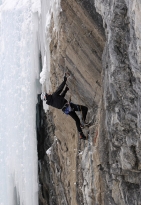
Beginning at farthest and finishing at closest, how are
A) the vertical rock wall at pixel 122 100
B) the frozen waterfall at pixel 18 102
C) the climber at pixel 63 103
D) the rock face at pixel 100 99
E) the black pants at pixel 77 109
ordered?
the frozen waterfall at pixel 18 102, the black pants at pixel 77 109, the climber at pixel 63 103, the rock face at pixel 100 99, the vertical rock wall at pixel 122 100

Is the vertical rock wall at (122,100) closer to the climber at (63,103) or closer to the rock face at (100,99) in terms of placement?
the rock face at (100,99)

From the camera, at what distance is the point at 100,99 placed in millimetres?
5684

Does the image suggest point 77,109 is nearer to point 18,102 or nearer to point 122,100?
point 122,100

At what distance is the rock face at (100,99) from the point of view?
427 cm

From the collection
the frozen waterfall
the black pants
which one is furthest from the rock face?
the frozen waterfall

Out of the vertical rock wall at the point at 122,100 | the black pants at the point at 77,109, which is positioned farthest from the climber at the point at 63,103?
the vertical rock wall at the point at 122,100

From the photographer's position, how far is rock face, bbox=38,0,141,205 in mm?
4273

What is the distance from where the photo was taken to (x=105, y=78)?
489cm

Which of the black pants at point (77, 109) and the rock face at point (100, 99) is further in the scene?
the black pants at point (77, 109)

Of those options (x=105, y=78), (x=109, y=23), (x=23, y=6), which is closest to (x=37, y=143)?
(x=23, y=6)

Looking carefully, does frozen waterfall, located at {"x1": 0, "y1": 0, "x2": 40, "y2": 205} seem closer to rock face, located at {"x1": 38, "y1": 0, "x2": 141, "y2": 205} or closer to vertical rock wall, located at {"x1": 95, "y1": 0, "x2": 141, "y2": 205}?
rock face, located at {"x1": 38, "y1": 0, "x2": 141, "y2": 205}

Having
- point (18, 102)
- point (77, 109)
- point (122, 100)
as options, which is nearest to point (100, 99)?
point (77, 109)

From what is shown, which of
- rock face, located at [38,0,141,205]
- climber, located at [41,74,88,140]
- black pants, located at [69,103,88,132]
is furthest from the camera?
black pants, located at [69,103,88,132]

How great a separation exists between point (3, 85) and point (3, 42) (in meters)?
1.42
